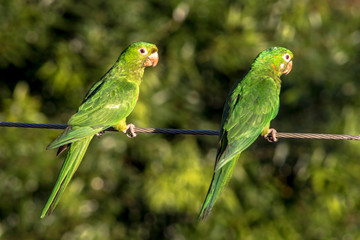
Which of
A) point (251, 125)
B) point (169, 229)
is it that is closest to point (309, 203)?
point (169, 229)

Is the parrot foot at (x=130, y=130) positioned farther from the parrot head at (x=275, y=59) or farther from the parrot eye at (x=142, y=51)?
the parrot head at (x=275, y=59)

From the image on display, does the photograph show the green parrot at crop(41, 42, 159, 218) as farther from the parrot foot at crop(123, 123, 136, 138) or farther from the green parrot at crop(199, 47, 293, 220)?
the green parrot at crop(199, 47, 293, 220)

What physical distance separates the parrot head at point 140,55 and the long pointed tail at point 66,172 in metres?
0.85

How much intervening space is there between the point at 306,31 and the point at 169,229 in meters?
2.37

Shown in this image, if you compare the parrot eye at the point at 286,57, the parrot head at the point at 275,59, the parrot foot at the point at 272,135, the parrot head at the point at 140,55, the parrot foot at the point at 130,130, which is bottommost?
the parrot foot at the point at 130,130

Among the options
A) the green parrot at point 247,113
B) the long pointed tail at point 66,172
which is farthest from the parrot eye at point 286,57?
the long pointed tail at point 66,172

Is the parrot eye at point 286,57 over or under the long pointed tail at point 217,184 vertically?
over

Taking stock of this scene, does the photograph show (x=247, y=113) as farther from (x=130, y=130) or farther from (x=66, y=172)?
(x=66, y=172)

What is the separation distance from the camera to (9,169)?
5477 mm

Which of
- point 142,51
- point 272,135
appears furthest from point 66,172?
point 272,135

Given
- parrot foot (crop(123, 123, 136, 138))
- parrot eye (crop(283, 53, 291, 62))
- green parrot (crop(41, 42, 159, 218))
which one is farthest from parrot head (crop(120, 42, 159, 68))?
parrot eye (crop(283, 53, 291, 62))

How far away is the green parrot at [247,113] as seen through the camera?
3.53 m

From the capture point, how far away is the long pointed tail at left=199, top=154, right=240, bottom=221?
134 inches

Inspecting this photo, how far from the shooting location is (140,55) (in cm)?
455
